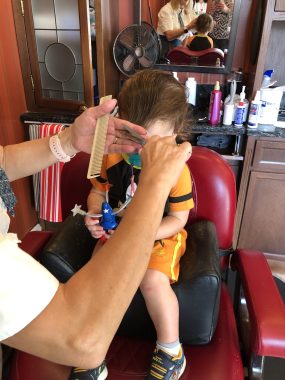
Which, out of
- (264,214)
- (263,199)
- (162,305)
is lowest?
(264,214)

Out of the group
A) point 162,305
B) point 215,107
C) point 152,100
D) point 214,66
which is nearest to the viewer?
point 162,305

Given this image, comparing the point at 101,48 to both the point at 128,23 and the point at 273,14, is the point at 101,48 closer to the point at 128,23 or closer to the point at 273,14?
the point at 128,23

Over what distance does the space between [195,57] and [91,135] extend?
1.43m

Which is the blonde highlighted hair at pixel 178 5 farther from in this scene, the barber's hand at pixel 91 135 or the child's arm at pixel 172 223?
the child's arm at pixel 172 223

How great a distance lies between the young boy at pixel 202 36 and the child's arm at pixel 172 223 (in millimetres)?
1437

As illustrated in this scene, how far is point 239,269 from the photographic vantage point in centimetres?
107

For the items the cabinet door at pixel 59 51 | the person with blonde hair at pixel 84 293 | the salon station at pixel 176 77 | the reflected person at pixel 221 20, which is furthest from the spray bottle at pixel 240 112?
the person with blonde hair at pixel 84 293

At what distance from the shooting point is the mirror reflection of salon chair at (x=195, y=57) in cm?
208

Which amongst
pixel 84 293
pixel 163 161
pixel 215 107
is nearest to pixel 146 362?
pixel 84 293

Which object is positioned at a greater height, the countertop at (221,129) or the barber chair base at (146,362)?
the countertop at (221,129)

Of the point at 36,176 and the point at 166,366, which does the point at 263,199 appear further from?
the point at 36,176

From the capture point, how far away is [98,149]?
2.78ft

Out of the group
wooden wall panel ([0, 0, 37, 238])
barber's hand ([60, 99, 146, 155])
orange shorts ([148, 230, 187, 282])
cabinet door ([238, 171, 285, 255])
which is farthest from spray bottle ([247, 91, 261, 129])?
wooden wall panel ([0, 0, 37, 238])

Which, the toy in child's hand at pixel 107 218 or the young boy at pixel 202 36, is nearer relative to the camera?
the toy in child's hand at pixel 107 218
